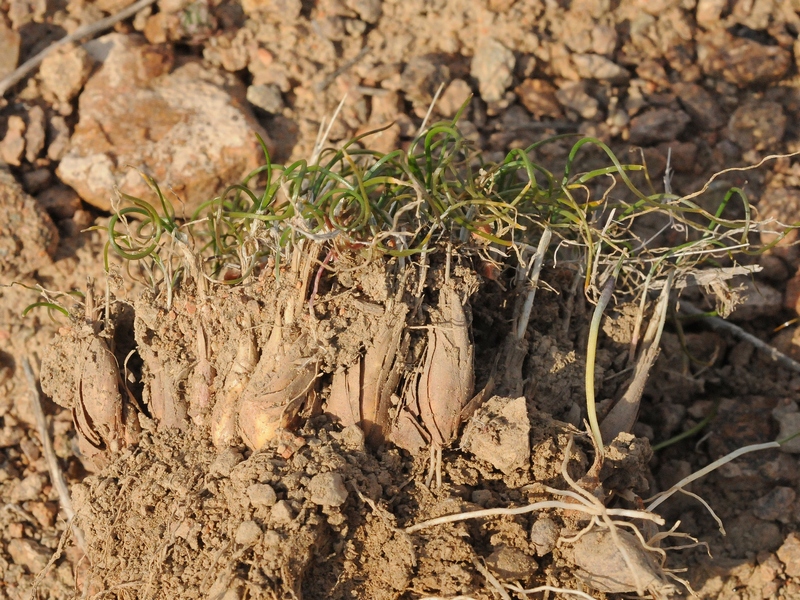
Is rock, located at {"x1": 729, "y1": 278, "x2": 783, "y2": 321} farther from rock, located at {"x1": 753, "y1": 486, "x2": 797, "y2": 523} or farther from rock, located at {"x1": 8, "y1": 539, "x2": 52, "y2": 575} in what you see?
rock, located at {"x1": 8, "y1": 539, "x2": 52, "y2": 575}

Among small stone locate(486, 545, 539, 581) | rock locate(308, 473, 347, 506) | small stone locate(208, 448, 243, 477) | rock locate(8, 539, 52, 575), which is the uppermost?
rock locate(308, 473, 347, 506)

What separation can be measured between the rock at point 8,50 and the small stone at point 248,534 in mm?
1963

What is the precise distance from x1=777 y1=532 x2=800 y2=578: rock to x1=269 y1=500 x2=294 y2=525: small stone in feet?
4.61

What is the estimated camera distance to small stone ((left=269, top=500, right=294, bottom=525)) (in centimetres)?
161

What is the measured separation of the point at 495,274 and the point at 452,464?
0.50 metres

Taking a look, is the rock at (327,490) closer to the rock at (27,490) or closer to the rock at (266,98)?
the rock at (27,490)

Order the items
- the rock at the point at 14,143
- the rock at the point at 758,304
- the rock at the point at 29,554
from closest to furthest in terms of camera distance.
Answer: the rock at the point at 29,554 → the rock at the point at 758,304 → the rock at the point at 14,143

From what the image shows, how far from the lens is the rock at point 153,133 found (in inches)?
98.3

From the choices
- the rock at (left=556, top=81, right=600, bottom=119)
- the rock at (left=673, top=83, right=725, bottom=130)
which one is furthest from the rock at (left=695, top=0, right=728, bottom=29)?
the rock at (left=556, top=81, right=600, bottom=119)

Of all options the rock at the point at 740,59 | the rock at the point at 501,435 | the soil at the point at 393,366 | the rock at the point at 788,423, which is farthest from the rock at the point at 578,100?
the rock at the point at 501,435

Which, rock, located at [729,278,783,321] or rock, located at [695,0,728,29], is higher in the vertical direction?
rock, located at [695,0,728,29]

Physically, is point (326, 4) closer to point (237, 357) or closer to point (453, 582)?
point (237, 357)

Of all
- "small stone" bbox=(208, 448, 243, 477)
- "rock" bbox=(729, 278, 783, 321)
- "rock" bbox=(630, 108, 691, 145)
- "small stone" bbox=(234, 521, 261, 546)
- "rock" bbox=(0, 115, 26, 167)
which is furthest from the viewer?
"rock" bbox=(630, 108, 691, 145)

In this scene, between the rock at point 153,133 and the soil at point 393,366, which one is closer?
the soil at point 393,366
